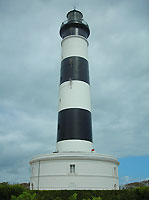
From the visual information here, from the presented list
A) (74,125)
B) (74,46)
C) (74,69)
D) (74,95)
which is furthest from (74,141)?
(74,46)

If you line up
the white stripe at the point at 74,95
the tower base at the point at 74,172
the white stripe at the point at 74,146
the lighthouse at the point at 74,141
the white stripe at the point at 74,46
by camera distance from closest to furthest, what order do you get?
1. the tower base at the point at 74,172
2. the lighthouse at the point at 74,141
3. the white stripe at the point at 74,146
4. the white stripe at the point at 74,95
5. the white stripe at the point at 74,46

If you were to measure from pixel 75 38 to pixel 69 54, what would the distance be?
1932 millimetres

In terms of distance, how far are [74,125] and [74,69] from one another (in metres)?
5.34

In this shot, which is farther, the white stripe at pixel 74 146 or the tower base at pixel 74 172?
the white stripe at pixel 74 146

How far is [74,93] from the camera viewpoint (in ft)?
58.3

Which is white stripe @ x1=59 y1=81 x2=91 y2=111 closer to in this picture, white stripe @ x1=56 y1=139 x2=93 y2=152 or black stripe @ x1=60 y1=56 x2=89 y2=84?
black stripe @ x1=60 y1=56 x2=89 y2=84

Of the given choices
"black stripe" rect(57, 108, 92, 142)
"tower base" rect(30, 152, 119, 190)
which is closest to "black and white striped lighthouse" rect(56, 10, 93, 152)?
"black stripe" rect(57, 108, 92, 142)

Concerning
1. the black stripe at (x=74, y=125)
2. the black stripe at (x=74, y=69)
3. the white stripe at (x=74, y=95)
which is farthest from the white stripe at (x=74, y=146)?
the black stripe at (x=74, y=69)

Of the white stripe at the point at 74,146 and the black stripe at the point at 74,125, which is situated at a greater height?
the black stripe at the point at 74,125

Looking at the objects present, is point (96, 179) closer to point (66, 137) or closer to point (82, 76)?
point (66, 137)

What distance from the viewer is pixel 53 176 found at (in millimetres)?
14047

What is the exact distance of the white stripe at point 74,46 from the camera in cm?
1942

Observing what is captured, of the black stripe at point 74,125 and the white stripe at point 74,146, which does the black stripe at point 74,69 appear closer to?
the black stripe at point 74,125

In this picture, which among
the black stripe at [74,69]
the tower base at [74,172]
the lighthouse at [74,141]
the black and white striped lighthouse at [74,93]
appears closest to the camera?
the tower base at [74,172]
